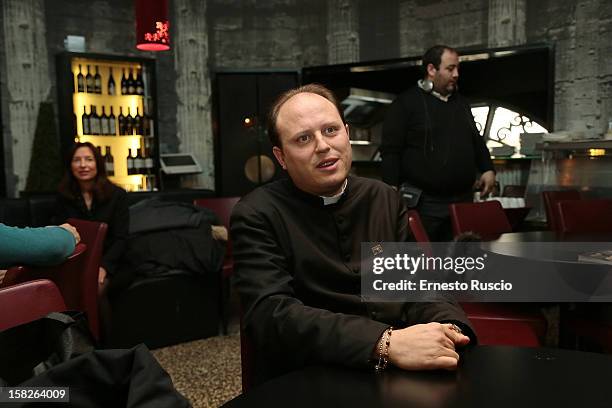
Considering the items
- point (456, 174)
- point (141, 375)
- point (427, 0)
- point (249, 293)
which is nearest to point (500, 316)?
point (456, 174)

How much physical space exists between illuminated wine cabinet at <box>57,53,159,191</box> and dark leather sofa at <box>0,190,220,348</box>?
9.51 feet

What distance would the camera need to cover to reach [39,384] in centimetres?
76

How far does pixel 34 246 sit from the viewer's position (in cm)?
191

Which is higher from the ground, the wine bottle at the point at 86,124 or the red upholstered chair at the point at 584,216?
the wine bottle at the point at 86,124

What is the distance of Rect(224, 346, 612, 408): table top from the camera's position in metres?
0.94

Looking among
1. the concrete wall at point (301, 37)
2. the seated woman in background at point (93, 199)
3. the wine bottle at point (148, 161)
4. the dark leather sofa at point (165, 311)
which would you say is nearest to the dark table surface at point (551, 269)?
the dark leather sofa at point (165, 311)


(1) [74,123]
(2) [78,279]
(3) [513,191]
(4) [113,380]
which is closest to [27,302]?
(4) [113,380]

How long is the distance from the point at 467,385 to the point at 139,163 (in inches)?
251

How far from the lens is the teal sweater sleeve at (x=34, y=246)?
1797mm

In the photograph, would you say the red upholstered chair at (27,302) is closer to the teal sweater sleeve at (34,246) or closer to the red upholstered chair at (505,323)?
the teal sweater sleeve at (34,246)

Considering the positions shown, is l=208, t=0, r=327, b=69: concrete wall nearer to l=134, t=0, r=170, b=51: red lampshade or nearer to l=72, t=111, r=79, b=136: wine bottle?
l=72, t=111, r=79, b=136: wine bottle

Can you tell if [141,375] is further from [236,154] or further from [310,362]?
[236,154]

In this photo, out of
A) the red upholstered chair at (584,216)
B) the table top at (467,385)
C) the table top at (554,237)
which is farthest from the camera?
the red upholstered chair at (584,216)

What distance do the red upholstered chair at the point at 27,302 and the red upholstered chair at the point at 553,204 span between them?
9.54 feet
